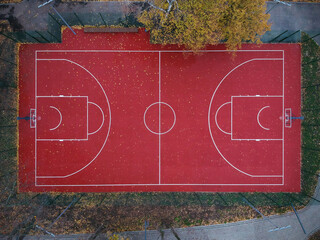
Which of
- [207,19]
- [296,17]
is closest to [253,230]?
[207,19]

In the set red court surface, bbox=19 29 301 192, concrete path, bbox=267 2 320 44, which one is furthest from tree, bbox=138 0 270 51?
concrete path, bbox=267 2 320 44

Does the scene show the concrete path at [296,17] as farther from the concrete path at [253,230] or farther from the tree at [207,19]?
the concrete path at [253,230]

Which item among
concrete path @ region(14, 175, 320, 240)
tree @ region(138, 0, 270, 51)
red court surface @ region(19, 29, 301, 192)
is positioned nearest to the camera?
tree @ region(138, 0, 270, 51)

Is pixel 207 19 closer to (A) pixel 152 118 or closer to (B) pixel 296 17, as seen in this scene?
(A) pixel 152 118

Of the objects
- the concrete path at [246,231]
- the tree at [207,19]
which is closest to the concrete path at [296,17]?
the tree at [207,19]

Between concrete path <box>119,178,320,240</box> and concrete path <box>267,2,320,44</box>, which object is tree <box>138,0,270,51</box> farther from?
concrete path <box>119,178,320,240</box>

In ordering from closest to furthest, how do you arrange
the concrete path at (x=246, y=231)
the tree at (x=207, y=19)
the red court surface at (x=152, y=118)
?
the tree at (x=207, y=19), the concrete path at (x=246, y=231), the red court surface at (x=152, y=118)
